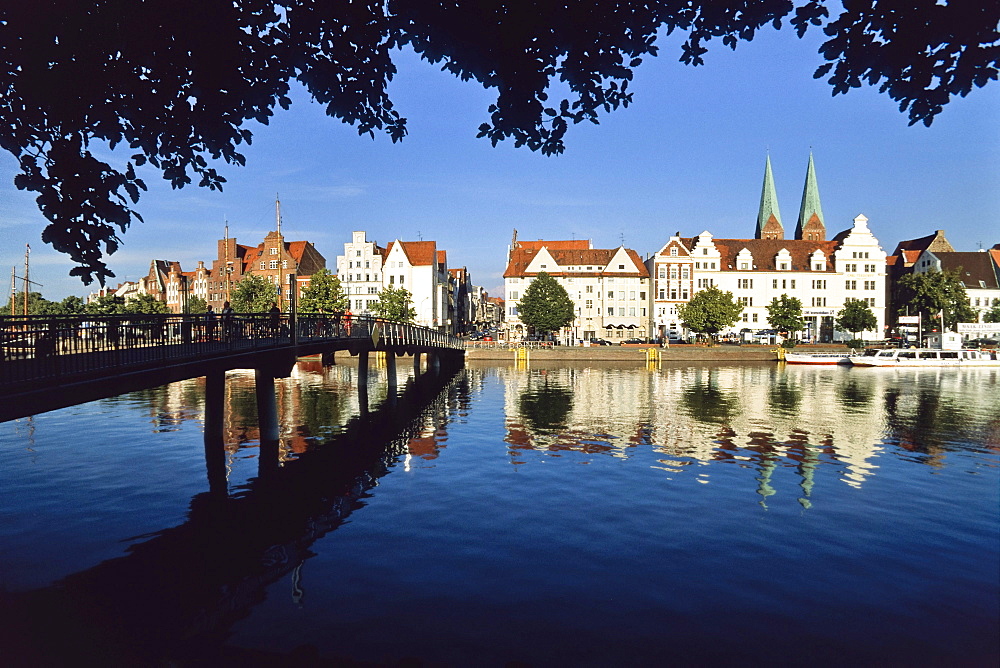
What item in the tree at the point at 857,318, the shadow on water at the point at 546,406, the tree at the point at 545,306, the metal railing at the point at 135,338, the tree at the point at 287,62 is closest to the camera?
the tree at the point at 287,62

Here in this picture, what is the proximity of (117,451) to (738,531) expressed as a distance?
24541mm

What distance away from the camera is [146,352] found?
2075cm

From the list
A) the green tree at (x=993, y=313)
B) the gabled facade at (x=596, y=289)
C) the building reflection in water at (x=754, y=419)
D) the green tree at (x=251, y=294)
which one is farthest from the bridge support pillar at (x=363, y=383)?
the green tree at (x=993, y=313)

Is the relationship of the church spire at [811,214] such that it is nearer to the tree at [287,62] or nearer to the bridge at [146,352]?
the bridge at [146,352]

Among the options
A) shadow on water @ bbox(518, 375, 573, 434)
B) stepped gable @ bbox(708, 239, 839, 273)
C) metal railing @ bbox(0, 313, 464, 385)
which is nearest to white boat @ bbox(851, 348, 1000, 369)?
stepped gable @ bbox(708, 239, 839, 273)

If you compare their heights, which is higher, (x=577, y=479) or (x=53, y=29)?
(x=53, y=29)

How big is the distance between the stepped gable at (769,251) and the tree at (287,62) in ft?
362

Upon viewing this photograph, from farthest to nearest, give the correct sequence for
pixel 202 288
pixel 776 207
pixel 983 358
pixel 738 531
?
pixel 776 207 < pixel 202 288 < pixel 983 358 < pixel 738 531

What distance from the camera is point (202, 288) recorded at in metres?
144

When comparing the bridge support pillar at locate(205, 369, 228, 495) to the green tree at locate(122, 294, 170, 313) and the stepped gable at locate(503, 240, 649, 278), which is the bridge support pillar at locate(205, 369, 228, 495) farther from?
the green tree at locate(122, 294, 170, 313)

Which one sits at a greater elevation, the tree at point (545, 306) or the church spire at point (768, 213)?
the church spire at point (768, 213)

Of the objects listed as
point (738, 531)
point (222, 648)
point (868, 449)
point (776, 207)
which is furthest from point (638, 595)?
point (776, 207)

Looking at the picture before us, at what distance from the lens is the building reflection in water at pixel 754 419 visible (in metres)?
27.1

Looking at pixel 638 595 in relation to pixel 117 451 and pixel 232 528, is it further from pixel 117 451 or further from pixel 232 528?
pixel 117 451
